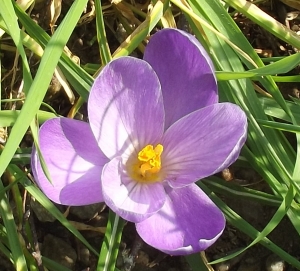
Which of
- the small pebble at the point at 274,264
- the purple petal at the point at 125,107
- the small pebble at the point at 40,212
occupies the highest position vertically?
the purple petal at the point at 125,107

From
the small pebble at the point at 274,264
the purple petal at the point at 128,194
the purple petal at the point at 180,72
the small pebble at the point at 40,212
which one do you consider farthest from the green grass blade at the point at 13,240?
the small pebble at the point at 274,264

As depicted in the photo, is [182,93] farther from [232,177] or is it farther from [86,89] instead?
[232,177]

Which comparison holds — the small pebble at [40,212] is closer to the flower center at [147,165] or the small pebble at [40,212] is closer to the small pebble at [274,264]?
the flower center at [147,165]

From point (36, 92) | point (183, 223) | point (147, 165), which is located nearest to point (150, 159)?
point (147, 165)

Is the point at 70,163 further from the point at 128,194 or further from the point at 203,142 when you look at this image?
the point at 203,142

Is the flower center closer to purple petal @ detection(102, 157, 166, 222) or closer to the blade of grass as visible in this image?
purple petal @ detection(102, 157, 166, 222)

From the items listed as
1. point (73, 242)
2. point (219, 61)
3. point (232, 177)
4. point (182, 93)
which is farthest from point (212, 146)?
point (73, 242)
